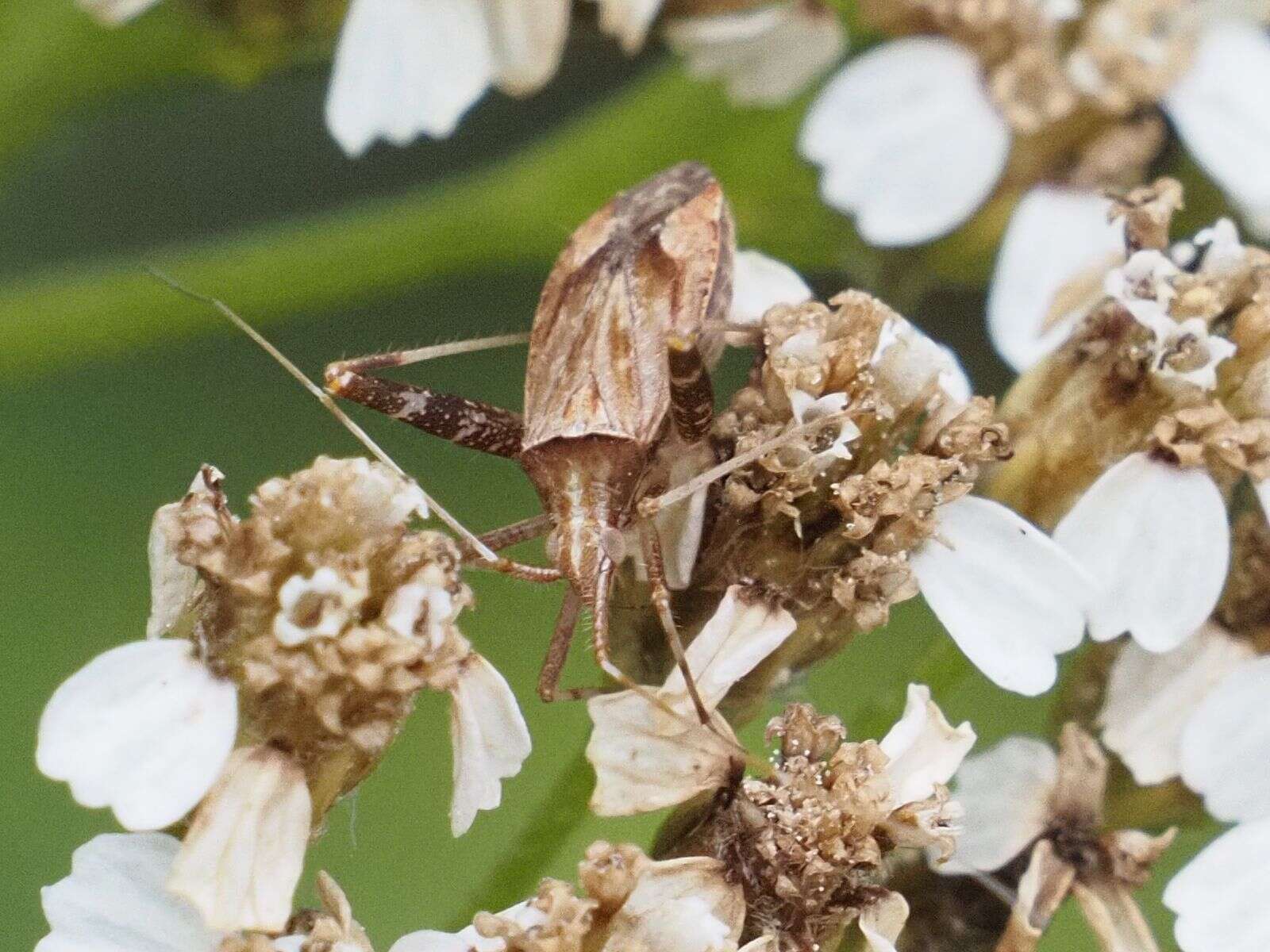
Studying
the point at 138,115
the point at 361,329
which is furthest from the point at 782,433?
the point at 138,115

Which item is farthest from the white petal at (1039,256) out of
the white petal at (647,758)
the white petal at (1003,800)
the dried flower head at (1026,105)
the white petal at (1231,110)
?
the white petal at (647,758)

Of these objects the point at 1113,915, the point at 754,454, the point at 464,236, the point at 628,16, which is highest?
the point at 628,16

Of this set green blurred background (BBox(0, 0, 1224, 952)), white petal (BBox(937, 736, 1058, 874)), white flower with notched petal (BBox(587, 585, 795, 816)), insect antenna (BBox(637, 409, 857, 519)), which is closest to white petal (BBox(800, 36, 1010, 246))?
green blurred background (BBox(0, 0, 1224, 952))

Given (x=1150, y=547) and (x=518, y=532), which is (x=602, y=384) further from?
(x=1150, y=547)

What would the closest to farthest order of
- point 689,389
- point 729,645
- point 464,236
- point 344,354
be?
point 729,645 → point 689,389 → point 344,354 → point 464,236

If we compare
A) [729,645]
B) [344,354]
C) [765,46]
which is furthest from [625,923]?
[765,46]

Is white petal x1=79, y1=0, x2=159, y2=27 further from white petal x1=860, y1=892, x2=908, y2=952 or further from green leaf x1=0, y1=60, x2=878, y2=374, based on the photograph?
white petal x1=860, y1=892, x2=908, y2=952
